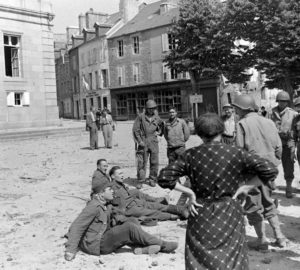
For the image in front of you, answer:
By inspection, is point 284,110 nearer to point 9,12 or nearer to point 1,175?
point 1,175

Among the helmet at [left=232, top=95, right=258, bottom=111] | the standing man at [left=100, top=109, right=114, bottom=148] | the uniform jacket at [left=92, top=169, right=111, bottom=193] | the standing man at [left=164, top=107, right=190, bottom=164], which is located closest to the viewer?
the helmet at [left=232, top=95, right=258, bottom=111]

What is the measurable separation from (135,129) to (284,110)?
3.13 m

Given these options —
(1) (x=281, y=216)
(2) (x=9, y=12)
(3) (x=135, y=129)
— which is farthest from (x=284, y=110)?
(2) (x=9, y=12)

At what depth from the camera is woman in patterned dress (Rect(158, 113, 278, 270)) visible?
3037 mm

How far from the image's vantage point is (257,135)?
5000mm

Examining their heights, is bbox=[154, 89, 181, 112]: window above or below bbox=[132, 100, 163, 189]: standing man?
above

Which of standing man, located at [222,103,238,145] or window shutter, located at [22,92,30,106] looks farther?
window shutter, located at [22,92,30,106]

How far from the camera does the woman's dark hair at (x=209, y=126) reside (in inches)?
122

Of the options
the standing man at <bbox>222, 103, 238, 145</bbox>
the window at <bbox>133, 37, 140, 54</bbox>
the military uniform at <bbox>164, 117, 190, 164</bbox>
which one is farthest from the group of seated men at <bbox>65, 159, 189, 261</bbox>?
the window at <bbox>133, 37, 140, 54</bbox>

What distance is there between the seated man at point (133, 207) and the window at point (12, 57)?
20.2 m

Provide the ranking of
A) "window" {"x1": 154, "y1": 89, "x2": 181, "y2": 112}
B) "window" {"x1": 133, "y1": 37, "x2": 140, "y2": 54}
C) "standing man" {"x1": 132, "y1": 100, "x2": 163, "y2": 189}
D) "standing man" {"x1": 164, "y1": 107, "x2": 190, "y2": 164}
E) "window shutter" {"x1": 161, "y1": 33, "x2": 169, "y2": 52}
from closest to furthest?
"standing man" {"x1": 164, "y1": 107, "x2": 190, "y2": 164}, "standing man" {"x1": 132, "y1": 100, "x2": 163, "y2": 189}, "window" {"x1": 154, "y1": 89, "x2": 181, "y2": 112}, "window shutter" {"x1": 161, "y1": 33, "x2": 169, "y2": 52}, "window" {"x1": 133, "y1": 37, "x2": 140, "y2": 54}

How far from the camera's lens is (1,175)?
455 inches

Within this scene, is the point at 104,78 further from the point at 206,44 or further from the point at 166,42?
the point at 206,44

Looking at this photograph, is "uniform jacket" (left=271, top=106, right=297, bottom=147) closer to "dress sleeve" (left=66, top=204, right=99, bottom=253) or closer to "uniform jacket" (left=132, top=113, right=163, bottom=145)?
"uniform jacket" (left=132, top=113, right=163, bottom=145)
